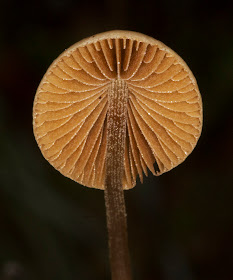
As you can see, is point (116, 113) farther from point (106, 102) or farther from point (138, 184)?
point (138, 184)

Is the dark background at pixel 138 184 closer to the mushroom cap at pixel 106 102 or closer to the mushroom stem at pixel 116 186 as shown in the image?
the mushroom cap at pixel 106 102

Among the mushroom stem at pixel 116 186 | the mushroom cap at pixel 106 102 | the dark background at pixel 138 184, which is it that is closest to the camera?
the mushroom cap at pixel 106 102

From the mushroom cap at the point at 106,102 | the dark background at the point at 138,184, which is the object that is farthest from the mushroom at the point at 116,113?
the dark background at the point at 138,184

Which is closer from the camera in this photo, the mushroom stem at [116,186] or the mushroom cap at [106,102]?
the mushroom cap at [106,102]

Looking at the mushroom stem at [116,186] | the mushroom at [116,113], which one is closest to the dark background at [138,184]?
the mushroom at [116,113]

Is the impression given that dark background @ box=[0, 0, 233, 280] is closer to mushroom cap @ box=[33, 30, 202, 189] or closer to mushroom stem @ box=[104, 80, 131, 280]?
mushroom cap @ box=[33, 30, 202, 189]

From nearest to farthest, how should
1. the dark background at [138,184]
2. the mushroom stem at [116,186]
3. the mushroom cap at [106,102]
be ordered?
the mushroom cap at [106,102], the mushroom stem at [116,186], the dark background at [138,184]

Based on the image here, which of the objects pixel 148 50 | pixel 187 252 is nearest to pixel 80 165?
pixel 148 50
